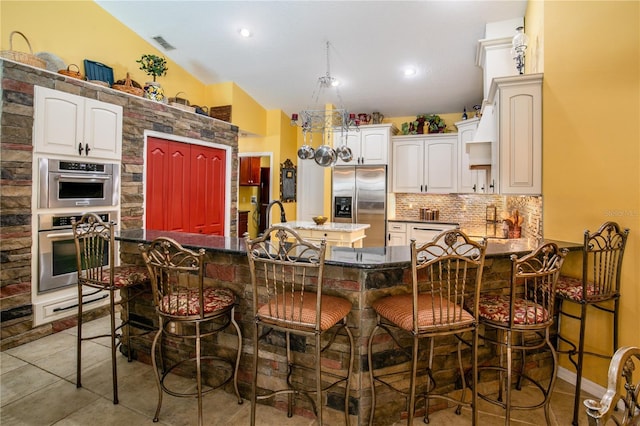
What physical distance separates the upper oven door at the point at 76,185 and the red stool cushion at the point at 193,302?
2.01 meters

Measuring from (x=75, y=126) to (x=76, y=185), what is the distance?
0.57m

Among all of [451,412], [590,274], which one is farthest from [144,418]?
[590,274]

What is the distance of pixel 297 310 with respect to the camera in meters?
1.65

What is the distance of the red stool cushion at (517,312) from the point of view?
1726 millimetres

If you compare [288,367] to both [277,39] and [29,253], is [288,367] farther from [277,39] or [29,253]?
[277,39]

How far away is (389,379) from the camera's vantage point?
6.23 feet

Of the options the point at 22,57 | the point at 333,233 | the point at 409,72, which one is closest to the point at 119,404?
the point at 333,233

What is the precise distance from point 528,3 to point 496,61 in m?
0.54

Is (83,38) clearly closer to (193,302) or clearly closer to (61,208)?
(61,208)

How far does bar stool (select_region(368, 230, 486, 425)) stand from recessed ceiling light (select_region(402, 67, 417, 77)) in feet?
10.9

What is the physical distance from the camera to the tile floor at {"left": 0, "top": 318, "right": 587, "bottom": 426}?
6.27 ft

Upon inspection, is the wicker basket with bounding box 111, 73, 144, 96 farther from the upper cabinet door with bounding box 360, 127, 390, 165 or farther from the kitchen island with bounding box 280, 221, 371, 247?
the upper cabinet door with bounding box 360, 127, 390, 165

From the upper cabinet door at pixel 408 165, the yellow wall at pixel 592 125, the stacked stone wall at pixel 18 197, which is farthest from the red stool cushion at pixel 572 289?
the stacked stone wall at pixel 18 197

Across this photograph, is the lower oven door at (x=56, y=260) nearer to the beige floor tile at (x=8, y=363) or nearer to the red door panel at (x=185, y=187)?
the beige floor tile at (x=8, y=363)
